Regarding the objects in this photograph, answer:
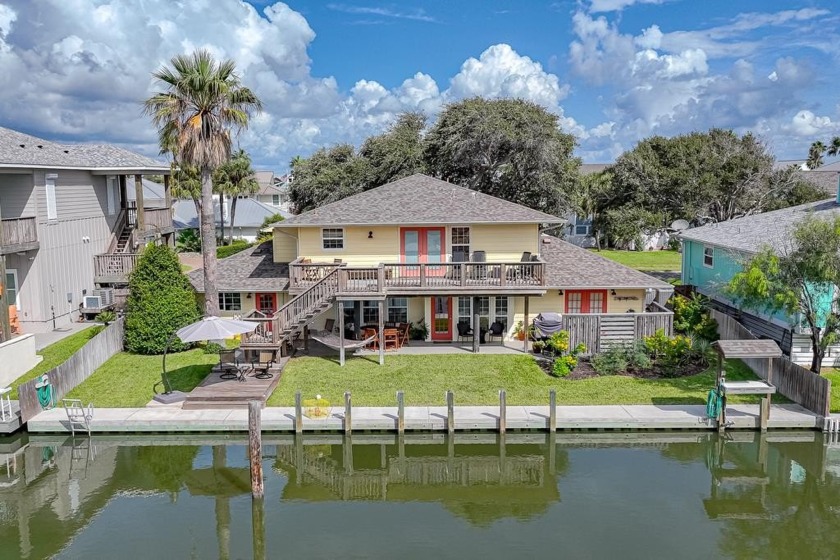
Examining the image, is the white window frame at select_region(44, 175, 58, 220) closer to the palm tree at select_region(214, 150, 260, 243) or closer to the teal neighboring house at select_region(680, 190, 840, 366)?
the teal neighboring house at select_region(680, 190, 840, 366)

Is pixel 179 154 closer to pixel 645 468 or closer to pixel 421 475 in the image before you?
pixel 421 475

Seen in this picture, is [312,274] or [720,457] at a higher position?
[312,274]

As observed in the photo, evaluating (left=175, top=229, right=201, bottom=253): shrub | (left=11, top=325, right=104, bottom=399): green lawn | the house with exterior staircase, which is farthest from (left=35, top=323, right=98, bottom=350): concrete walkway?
(left=175, top=229, right=201, bottom=253): shrub

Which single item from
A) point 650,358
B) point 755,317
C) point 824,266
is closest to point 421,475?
point 650,358

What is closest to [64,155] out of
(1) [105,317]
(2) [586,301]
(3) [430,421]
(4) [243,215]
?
(1) [105,317]

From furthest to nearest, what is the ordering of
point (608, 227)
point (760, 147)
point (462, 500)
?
1. point (608, 227)
2. point (760, 147)
3. point (462, 500)

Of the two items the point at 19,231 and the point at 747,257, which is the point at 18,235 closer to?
the point at 19,231
